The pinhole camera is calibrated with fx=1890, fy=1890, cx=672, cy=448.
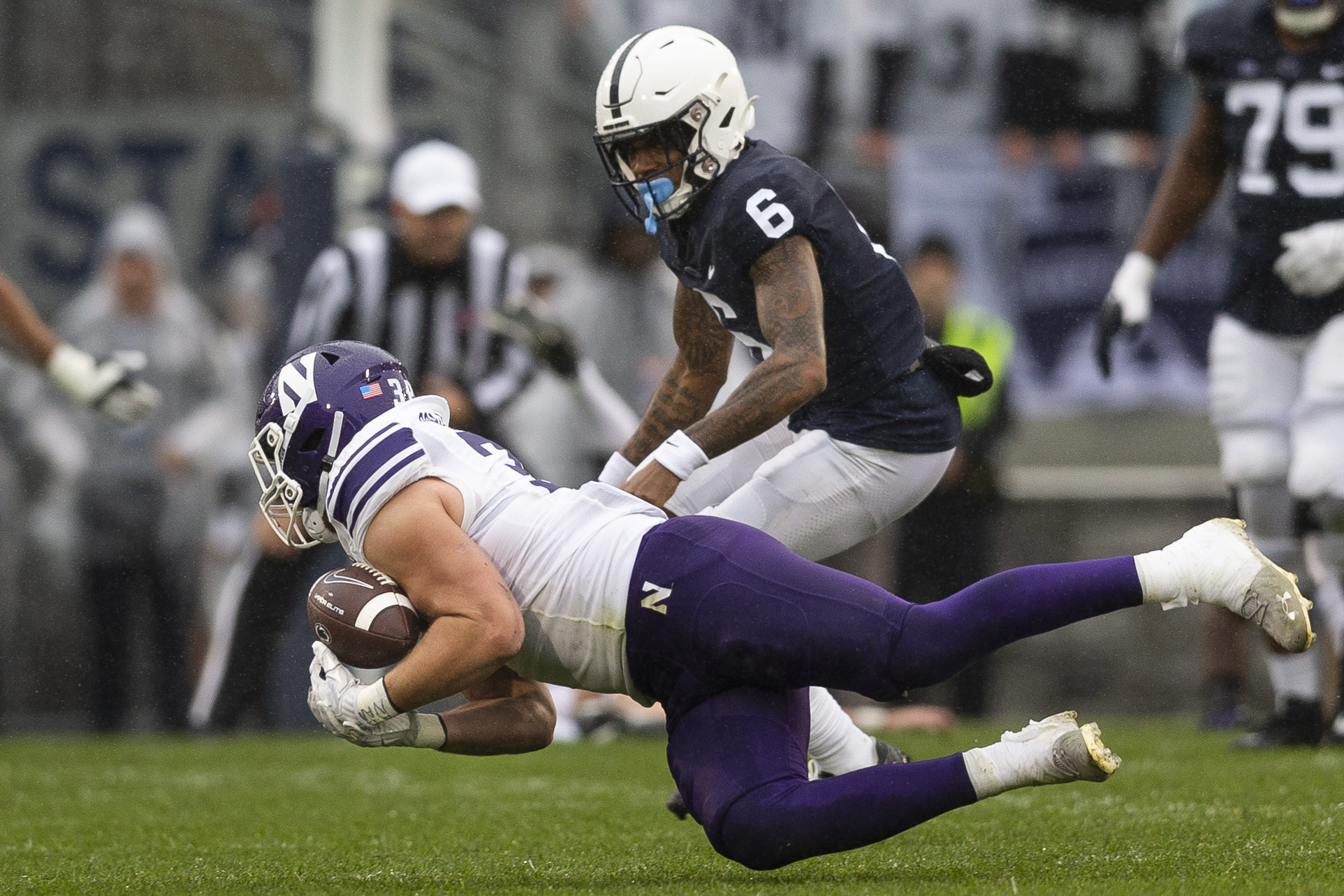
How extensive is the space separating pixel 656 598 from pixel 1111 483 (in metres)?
6.08

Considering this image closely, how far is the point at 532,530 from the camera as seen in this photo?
3107mm

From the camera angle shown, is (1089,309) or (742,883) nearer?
(742,883)

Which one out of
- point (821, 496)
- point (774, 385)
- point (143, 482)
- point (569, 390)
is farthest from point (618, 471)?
point (143, 482)

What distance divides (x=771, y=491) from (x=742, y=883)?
0.94 metres

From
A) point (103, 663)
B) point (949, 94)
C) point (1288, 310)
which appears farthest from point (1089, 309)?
Answer: point (103, 663)

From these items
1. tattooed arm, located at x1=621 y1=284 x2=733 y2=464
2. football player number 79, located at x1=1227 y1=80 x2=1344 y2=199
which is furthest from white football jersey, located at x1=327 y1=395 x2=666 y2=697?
football player number 79, located at x1=1227 y1=80 x2=1344 y2=199

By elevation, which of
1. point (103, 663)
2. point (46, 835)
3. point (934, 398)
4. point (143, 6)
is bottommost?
point (103, 663)

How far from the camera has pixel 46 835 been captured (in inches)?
157

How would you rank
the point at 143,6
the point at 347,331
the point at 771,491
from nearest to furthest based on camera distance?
the point at 771,491
the point at 347,331
the point at 143,6

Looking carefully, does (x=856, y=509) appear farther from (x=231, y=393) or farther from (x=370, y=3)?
(x=370, y=3)

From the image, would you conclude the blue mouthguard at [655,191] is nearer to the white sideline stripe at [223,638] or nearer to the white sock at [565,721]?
the white sock at [565,721]

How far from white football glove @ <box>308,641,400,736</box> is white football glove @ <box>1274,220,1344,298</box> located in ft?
9.99

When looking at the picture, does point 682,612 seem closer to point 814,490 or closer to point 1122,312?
point 814,490

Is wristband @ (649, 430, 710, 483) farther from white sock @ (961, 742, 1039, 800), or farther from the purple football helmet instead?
white sock @ (961, 742, 1039, 800)
